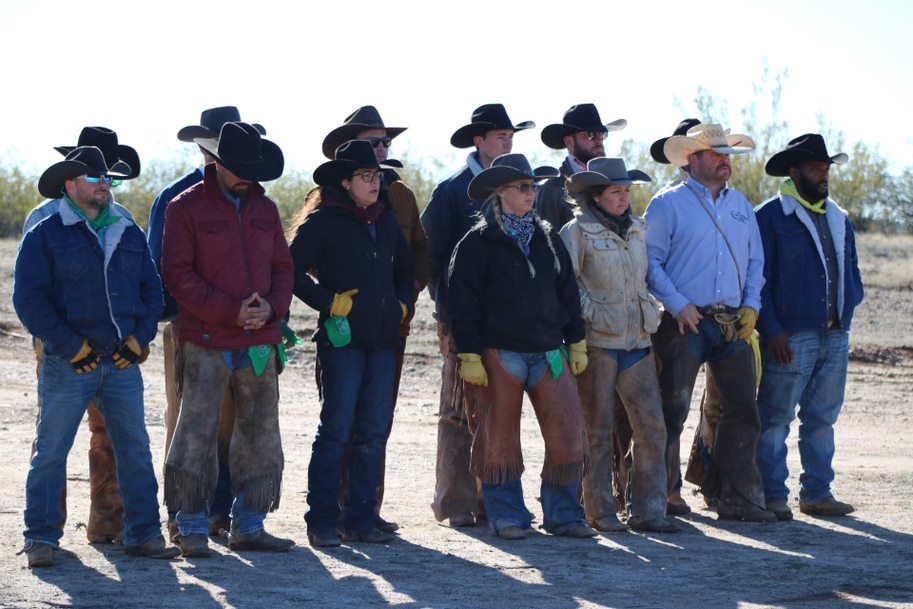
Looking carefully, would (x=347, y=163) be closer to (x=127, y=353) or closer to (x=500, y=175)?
(x=500, y=175)

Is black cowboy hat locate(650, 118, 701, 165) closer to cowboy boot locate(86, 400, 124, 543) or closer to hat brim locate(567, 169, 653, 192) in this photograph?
hat brim locate(567, 169, 653, 192)

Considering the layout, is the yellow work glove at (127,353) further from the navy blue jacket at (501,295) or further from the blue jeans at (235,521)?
the navy blue jacket at (501,295)

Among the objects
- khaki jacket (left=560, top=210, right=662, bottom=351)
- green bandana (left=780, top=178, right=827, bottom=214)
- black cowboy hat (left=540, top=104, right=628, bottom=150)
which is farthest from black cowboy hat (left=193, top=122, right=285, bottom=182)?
green bandana (left=780, top=178, right=827, bottom=214)

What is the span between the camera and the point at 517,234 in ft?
29.4

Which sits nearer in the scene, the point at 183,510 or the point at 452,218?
the point at 183,510

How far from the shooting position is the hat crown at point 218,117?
924 cm

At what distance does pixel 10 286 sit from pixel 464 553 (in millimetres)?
17900

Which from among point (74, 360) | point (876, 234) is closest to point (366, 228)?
point (74, 360)

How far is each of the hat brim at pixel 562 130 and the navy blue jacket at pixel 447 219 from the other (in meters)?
0.91

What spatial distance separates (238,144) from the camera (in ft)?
27.1

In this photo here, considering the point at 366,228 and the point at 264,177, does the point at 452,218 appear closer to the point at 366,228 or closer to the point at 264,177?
the point at 366,228

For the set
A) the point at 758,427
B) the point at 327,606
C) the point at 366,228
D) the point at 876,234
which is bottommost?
the point at 327,606

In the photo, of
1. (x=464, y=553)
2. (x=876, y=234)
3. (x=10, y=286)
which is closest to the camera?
(x=464, y=553)

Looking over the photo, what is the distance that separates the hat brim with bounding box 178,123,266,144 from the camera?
9078 mm
